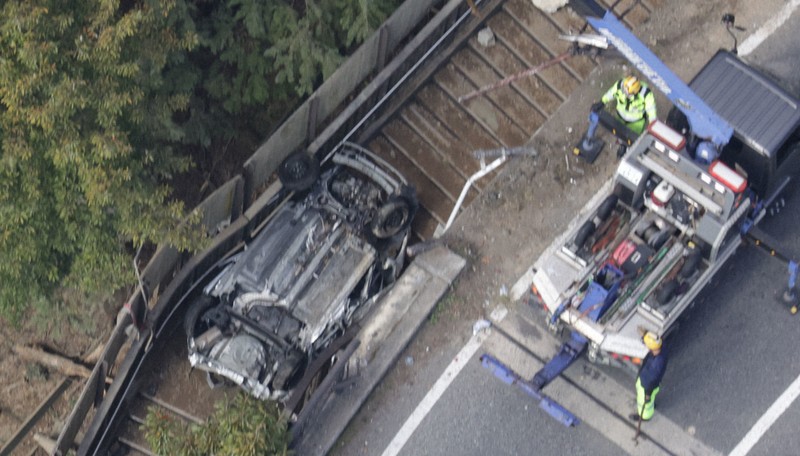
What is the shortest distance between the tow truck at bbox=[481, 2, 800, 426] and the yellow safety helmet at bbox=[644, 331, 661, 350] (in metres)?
0.14

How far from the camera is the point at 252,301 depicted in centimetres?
1506

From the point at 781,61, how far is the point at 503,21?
4322 millimetres

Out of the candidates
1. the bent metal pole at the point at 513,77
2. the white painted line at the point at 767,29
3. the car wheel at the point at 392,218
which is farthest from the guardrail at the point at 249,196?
the white painted line at the point at 767,29

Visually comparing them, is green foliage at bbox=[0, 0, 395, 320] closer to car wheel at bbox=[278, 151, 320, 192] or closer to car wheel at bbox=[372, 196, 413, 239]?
car wheel at bbox=[278, 151, 320, 192]

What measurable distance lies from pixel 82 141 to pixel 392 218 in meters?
4.70

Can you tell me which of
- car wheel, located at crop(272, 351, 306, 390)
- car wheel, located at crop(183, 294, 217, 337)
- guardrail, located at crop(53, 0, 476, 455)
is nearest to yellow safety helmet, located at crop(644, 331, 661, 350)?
car wheel, located at crop(272, 351, 306, 390)

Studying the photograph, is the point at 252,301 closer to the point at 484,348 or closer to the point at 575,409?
the point at 484,348

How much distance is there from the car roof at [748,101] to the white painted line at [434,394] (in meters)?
4.49

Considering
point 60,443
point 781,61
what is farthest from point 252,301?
point 781,61

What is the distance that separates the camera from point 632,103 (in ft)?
48.0

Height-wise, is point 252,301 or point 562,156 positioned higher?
point 562,156

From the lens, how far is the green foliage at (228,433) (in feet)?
44.3

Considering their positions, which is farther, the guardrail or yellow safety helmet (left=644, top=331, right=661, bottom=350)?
the guardrail

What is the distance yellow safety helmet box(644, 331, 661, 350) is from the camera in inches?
530
